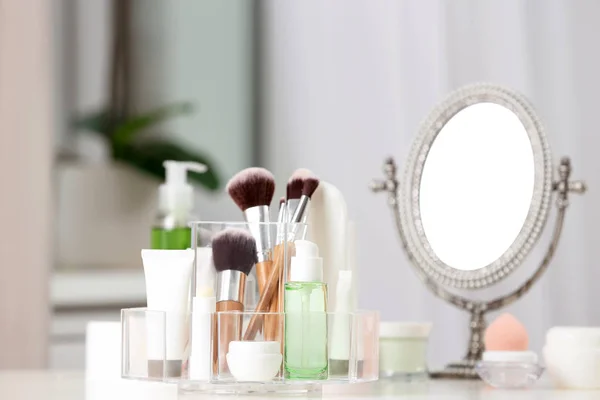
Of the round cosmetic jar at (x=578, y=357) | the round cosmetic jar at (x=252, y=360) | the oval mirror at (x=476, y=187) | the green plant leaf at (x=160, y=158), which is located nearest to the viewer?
the round cosmetic jar at (x=252, y=360)

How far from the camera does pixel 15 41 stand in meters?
1.37

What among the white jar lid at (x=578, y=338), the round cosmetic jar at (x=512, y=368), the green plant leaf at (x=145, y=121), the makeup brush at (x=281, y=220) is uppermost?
the green plant leaf at (x=145, y=121)

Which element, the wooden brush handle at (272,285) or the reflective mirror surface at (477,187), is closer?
the wooden brush handle at (272,285)

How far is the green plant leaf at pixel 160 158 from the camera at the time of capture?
1.73 metres

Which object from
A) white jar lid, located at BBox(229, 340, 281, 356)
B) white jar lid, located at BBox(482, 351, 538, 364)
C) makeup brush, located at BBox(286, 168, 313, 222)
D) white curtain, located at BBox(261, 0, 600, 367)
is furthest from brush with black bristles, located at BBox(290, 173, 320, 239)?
white curtain, located at BBox(261, 0, 600, 367)

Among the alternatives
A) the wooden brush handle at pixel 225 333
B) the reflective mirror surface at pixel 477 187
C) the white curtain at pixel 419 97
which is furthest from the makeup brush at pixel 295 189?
the white curtain at pixel 419 97

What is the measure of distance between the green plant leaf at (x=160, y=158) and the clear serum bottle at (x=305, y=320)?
1069 mm

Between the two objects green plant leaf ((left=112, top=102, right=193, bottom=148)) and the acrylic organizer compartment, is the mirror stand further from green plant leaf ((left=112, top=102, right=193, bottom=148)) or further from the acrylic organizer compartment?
green plant leaf ((left=112, top=102, right=193, bottom=148))

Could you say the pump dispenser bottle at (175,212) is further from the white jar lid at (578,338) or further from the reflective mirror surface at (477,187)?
the white jar lid at (578,338)

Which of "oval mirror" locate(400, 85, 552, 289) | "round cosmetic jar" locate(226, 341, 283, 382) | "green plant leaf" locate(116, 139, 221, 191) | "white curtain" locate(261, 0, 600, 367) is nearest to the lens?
"round cosmetic jar" locate(226, 341, 283, 382)

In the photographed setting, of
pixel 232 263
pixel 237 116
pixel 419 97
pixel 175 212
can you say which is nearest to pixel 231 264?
pixel 232 263

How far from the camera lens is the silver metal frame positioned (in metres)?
0.84

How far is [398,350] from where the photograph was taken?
0.86 meters

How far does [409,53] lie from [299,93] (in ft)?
1.07
